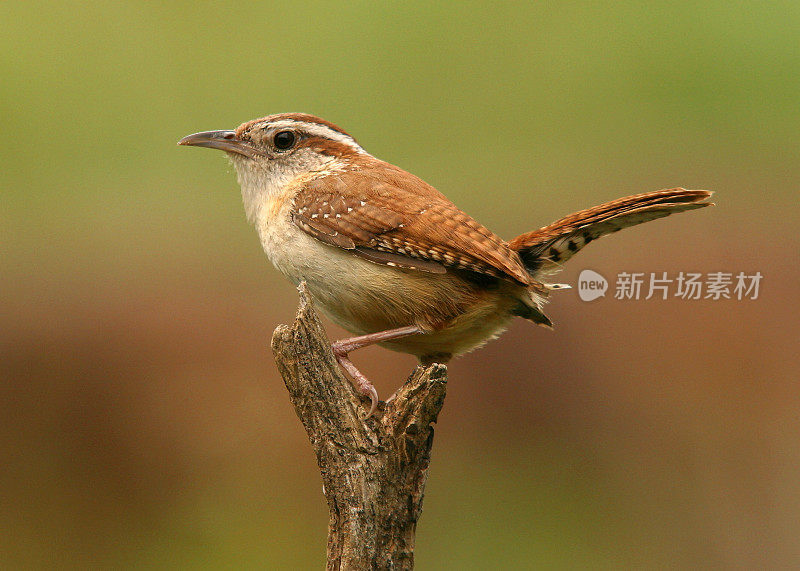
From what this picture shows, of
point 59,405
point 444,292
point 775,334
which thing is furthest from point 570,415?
point 59,405

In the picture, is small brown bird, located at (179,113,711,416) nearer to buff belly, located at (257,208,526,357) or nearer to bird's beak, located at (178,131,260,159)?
buff belly, located at (257,208,526,357)

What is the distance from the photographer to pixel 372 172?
253 cm

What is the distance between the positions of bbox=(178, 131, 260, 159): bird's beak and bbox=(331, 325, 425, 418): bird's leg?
0.82m

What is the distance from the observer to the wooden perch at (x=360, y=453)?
2176 millimetres

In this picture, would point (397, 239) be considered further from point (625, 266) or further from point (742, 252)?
point (742, 252)

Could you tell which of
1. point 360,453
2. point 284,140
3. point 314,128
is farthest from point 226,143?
point 360,453

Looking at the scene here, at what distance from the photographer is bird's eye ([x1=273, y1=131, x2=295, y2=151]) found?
2.68 meters

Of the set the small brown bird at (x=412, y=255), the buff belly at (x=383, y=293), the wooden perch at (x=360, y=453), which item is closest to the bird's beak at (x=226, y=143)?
the small brown bird at (x=412, y=255)

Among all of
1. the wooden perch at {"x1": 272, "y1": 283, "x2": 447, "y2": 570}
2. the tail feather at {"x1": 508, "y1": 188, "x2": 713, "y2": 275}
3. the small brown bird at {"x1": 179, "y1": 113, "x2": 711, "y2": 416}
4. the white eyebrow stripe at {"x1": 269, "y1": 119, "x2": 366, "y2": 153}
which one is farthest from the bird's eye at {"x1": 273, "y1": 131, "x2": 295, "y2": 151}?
the tail feather at {"x1": 508, "y1": 188, "x2": 713, "y2": 275}

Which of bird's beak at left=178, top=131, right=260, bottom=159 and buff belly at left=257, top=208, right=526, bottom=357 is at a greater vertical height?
bird's beak at left=178, top=131, right=260, bottom=159

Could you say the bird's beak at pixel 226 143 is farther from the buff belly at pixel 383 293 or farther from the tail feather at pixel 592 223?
the tail feather at pixel 592 223

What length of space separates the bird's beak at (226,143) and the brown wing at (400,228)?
1.06 feet

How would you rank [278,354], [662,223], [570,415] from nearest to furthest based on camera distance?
[278,354] → [570,415] → [662,223]

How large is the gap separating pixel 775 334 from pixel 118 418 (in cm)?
394
